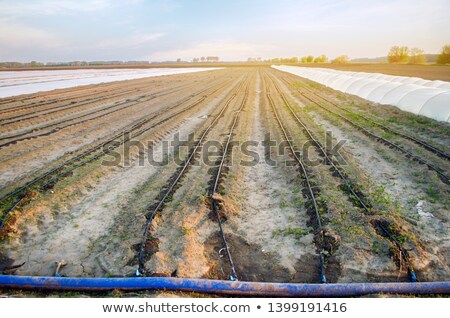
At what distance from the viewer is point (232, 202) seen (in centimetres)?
870

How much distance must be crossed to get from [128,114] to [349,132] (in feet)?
49.0

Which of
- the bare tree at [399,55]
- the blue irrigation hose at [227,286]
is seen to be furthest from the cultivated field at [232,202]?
the bare tree at [399,55]

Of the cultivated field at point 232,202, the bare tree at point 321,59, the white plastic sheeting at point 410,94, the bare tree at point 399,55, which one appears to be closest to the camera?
the cultivated field at point 232,202

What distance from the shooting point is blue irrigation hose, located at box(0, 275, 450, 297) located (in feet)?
16.4

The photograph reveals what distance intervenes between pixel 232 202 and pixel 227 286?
12.2ft

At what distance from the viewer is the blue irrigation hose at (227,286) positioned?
16.4 ft

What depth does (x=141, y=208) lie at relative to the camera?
8.41m

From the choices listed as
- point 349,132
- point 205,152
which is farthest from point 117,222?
point 349,132

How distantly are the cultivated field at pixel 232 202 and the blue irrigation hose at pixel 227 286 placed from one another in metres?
0.69

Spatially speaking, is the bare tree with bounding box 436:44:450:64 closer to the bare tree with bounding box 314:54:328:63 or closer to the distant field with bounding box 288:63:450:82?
the distant field with bounding box 288:63:450:82

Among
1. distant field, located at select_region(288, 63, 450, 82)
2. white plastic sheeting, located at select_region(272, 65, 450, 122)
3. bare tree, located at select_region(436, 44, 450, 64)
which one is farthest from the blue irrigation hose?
bare tree, located at select_region(436, 44, 450, 64)

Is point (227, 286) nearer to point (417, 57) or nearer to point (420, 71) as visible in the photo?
point (420, 71)

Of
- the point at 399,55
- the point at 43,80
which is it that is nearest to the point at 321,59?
the point at 399,55

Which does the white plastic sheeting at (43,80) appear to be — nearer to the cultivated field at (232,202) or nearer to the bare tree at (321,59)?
the cultivated field at (232,202)
